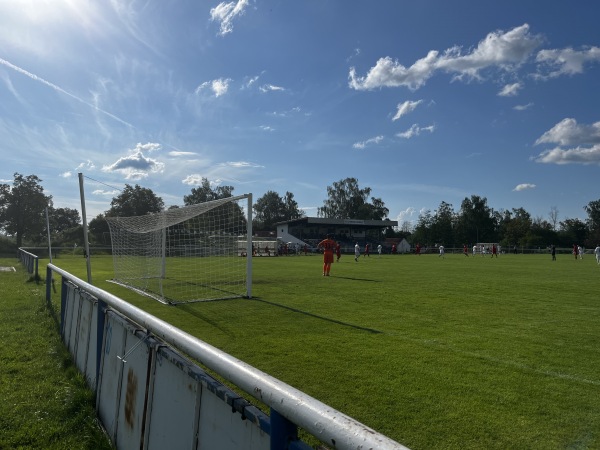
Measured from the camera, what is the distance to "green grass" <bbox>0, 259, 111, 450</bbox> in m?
3.80

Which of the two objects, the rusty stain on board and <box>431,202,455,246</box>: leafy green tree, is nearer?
the rusty stain on board

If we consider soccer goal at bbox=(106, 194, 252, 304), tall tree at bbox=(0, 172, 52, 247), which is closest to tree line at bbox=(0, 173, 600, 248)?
tall tree at bbox=(0, 172, 52, 247)

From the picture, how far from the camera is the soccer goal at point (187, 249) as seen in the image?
13289mm

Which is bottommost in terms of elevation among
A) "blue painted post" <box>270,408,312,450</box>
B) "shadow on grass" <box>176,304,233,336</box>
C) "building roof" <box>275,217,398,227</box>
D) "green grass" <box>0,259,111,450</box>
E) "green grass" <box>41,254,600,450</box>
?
"green grass" <box>0,259,111,450</box>

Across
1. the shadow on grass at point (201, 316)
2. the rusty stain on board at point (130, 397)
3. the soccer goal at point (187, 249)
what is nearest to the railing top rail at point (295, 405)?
the rusty stain on board at point (130, 397)

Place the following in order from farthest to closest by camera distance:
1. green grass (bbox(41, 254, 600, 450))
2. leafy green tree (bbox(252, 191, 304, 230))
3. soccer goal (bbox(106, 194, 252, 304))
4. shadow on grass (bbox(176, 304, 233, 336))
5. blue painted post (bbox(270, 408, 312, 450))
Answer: leafy green tree (bbox(252, 191, 304, 230))
soccer goal (bbox(106, 194, 252, 304))
shadow on grass (bbox(176, 304, 233, 336))
green grass (bbox(41, 254, 600, 450))
blue painted post (bbox(270, 408, 312, 450))

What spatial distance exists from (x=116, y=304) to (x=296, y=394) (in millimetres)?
2670

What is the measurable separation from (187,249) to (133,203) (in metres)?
70.0

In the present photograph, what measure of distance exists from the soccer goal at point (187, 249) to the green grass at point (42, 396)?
15.6 feet

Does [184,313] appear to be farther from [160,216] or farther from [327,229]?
[327,229]

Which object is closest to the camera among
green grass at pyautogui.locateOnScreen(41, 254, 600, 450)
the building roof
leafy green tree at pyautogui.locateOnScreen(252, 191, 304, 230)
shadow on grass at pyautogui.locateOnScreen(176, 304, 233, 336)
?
green grass at pyautogui.locateOnScreen(41, 254, 600, 450)

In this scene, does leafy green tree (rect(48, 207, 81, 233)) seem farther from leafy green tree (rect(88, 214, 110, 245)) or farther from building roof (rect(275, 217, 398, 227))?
building roof (rect(275, 217, 398, 227))

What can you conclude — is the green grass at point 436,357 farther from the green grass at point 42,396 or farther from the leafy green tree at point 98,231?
the leafy green tree at point 98,231

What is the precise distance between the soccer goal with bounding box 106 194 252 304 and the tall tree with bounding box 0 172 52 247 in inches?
2548
